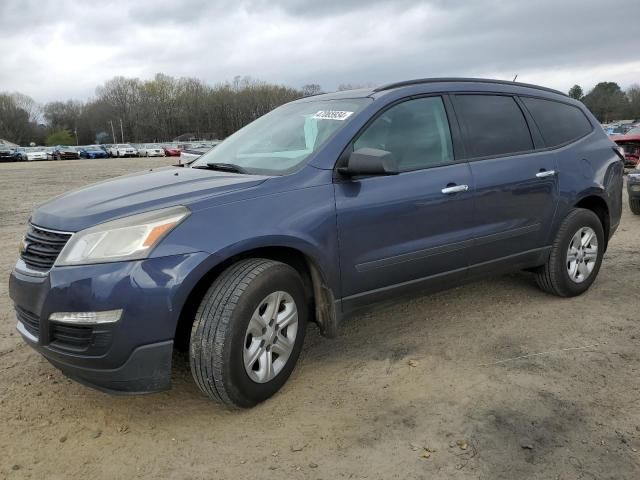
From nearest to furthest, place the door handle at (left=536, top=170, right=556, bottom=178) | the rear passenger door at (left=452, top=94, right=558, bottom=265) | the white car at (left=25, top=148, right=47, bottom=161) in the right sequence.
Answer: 1. the rear passenger door at (left=452, top=94, right=558, bottom=265)
2. the door handle at (left=536, top=170, right=556, bottom=178)
3. the white car at (left=25, top=148, right=47, bottom=161)

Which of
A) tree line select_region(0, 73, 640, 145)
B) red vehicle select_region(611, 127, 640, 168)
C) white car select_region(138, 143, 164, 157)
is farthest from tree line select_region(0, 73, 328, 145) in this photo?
red vehicle select_region(611, 127, 640, 168)

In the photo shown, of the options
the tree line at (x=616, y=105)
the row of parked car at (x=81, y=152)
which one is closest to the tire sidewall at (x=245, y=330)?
the row of parked car at (x=81, y=152)

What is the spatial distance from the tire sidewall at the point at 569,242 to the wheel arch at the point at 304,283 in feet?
7.57

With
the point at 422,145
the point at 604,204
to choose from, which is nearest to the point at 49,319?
the point at 422,145

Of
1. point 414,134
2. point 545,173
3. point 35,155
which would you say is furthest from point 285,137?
point 35,155

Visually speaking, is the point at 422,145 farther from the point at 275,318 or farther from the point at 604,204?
the point at 604,204

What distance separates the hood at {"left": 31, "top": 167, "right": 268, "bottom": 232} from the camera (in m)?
2.78

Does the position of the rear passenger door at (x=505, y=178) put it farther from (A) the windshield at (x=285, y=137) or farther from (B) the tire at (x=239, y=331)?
(B) the tire at (x=239, y=331)

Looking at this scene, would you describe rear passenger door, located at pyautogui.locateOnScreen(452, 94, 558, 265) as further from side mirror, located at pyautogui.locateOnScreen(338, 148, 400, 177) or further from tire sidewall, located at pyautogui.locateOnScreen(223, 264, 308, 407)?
tire sidewall, located at pyautogui.locateOnScreen(223, 264, 308, 407)

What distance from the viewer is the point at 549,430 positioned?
9.05 ft

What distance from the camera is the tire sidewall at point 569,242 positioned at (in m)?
4.53

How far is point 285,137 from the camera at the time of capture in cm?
379

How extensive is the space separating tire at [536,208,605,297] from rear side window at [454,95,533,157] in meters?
0.78

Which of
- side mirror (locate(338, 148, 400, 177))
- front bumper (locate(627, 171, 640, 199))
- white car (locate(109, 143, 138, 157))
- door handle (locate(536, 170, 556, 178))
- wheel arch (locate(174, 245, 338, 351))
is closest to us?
wheel arch (locate(174, 245, 338, 351))
